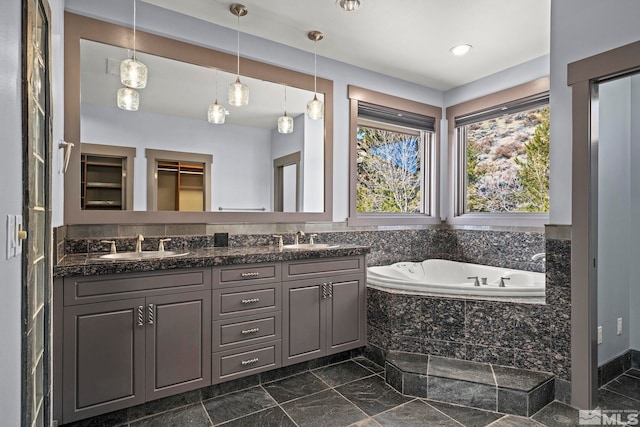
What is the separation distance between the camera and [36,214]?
1.46 metres

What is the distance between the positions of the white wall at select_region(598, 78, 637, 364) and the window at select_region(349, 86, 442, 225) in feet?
6.08

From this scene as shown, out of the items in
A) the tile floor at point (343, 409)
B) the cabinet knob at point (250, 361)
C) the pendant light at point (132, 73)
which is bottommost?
the tile floor at point (343, 409)

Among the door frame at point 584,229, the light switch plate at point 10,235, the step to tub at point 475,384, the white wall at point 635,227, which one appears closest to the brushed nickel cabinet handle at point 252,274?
the step to tub at point 475,384

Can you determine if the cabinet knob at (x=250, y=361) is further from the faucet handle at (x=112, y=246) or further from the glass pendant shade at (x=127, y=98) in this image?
the glass pendant shade at (x=127, y=98)

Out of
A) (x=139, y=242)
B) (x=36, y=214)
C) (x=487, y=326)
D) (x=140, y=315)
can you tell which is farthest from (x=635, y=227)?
(x=36, y=214)

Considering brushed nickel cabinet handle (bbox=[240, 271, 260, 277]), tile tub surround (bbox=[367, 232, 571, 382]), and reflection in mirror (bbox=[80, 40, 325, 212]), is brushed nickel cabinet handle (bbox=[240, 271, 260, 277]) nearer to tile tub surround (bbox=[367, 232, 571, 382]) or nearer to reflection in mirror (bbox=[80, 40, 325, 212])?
reflection in mirror (bbox=[80, 40, 325, 212])

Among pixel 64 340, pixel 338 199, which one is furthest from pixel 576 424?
pixel 64 340

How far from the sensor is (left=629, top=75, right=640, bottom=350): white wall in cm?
265

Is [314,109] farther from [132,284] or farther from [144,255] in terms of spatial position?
[132,284]

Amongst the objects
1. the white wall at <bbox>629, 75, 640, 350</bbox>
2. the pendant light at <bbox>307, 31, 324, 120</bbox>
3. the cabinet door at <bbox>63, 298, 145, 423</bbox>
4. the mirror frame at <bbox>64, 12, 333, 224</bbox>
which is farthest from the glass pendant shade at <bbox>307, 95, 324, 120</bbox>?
the white wall at <bbox>629, 75, 640, 350</bbox>

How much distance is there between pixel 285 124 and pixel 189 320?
1797 millimetres

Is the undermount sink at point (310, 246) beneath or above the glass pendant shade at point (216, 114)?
beneath

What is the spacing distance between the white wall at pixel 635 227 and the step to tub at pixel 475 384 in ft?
3.12

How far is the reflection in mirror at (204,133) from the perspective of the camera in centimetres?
254
